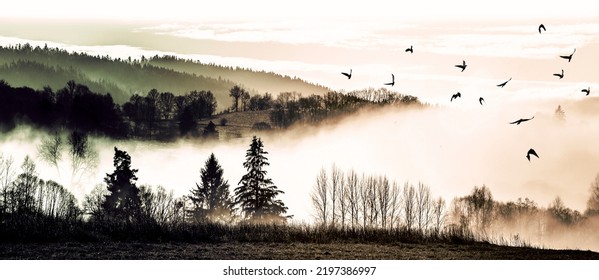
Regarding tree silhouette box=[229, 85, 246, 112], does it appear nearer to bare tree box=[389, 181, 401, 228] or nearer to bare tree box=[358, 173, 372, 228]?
bare tree box=[358, 173, 372, 228]

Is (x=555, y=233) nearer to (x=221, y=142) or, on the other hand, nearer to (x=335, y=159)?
(x=335, y=159)

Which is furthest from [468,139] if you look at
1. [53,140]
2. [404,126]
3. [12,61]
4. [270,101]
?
[12,61]

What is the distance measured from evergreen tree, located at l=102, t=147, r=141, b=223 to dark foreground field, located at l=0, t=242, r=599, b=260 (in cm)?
3135

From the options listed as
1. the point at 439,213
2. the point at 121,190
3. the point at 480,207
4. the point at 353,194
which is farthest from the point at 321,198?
the point at 480,207

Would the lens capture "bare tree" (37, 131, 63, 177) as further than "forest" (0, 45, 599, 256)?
Yes

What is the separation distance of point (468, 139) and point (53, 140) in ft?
152

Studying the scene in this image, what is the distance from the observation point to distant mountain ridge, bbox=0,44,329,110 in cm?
8375

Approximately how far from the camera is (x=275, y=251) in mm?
22469

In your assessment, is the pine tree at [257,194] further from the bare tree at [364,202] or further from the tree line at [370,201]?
the bare tree at [364,202]

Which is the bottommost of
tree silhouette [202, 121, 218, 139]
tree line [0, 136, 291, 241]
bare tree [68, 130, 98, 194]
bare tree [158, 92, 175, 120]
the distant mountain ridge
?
tree line [0, 136, 291, 241]

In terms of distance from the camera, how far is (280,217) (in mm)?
49375

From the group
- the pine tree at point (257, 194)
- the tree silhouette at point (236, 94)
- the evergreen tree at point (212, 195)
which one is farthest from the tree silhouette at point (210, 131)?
the pine tree at point (257, 194)

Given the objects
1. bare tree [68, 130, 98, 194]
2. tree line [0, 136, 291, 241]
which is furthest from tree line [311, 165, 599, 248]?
bare tree [68, 130, 98, 194]

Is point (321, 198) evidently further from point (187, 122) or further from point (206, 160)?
point (187, 122)
